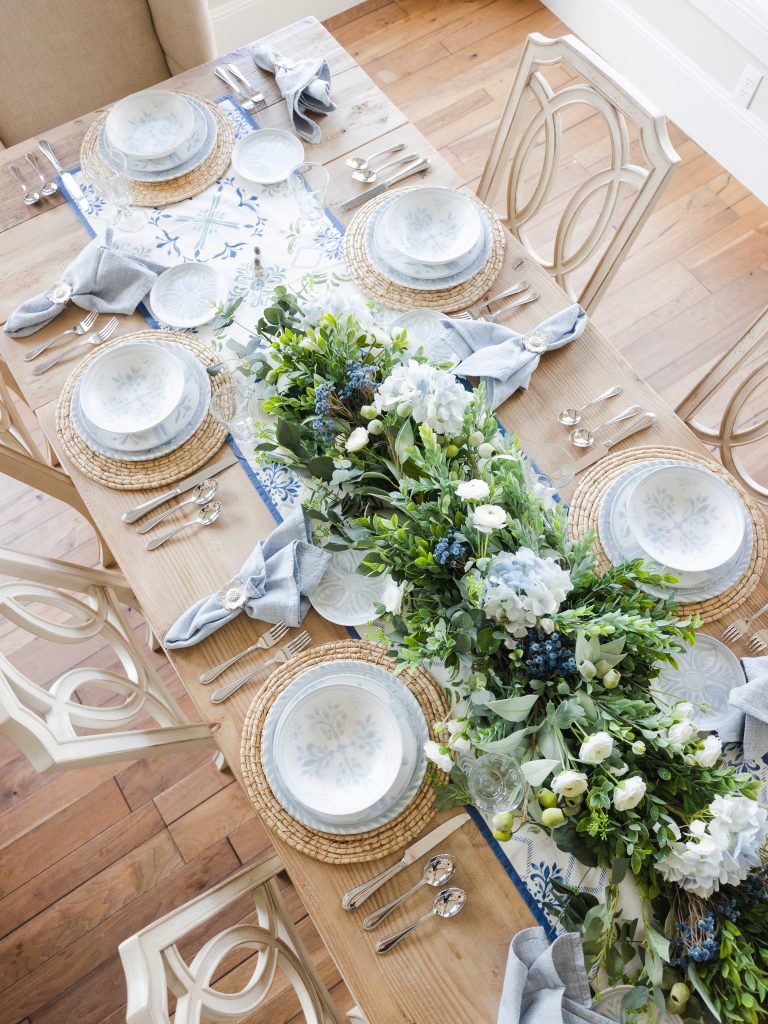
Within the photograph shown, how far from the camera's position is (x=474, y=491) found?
3.59ft

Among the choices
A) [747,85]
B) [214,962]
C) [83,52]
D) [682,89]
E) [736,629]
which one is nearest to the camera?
[214,962]

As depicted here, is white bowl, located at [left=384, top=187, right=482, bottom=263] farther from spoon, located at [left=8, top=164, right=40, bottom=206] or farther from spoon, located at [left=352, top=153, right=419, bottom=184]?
spoon, located at [left=8, top=164, right=40, bottom=206]

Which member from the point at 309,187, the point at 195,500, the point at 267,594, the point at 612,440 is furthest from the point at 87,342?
the point at 612,440

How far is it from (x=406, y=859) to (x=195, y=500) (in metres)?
0.70

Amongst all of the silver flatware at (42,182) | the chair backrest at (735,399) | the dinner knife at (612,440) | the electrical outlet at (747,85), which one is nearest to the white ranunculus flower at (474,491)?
the dinner knife at (612,440)

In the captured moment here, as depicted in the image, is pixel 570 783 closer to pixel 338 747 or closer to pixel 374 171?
pixel 338 747

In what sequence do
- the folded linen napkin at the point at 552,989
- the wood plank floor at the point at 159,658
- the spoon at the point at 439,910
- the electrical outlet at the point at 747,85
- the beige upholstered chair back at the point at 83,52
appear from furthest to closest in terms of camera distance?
the electrical outlet at the point at 747,85 → the beige upholstered chair back at the point at 83,52 → the wood plank floor at the point at 159,658 → the spoon at the point at 439,910 → the folded linen napkin at the point at 552,989

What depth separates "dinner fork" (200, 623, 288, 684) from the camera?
53.0 inches

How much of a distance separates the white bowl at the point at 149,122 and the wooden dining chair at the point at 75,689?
3.03ft

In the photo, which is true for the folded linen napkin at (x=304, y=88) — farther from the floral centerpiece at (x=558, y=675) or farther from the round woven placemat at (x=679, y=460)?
the round woven placemat at (x=679, y=460)

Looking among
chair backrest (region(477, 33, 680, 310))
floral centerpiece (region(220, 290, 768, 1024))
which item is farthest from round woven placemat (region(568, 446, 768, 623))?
chair backrest (region(477, 33, 680, 310))

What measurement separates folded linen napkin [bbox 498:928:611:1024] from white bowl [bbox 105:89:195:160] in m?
1.65

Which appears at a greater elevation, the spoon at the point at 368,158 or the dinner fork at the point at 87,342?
the spoon at the point at 368,158

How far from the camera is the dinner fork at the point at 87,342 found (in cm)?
161
